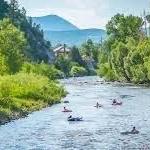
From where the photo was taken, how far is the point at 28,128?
5678cm

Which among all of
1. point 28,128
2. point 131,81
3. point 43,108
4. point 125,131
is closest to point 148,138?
point 125,131

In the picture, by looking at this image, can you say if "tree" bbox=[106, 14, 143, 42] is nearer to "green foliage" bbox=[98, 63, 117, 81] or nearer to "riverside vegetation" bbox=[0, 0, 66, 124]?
"green foliage" bbox=[98, 63, 117, 81]

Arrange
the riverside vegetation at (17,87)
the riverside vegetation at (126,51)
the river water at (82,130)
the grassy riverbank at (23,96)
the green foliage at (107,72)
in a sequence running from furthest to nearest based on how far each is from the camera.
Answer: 1. the green foliage at (107,72)
2. the riverside vegetation at (126,51)
3. the riverside vegetation at (17,87)
4. the grassy riverbank at (23,96)
5. the river water at (82,130)

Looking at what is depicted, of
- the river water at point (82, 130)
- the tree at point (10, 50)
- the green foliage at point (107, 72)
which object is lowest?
the green foliage at point (107, 72)

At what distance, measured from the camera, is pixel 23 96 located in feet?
263

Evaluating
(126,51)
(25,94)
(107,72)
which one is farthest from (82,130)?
(107,72)

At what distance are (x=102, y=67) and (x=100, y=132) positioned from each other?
131173 millimetres

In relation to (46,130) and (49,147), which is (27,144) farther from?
(46,130)

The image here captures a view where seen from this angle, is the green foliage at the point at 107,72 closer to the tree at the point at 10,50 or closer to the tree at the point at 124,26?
the tree at the point at 124,26

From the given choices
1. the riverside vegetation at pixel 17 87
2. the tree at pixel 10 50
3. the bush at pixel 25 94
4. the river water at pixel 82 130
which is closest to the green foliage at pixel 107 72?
the riverside vegetation at pixel 17 87

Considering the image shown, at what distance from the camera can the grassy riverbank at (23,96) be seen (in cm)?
6619

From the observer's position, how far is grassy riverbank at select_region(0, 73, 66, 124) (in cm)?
6619

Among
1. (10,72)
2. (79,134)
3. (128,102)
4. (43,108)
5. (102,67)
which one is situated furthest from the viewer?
(102,67)

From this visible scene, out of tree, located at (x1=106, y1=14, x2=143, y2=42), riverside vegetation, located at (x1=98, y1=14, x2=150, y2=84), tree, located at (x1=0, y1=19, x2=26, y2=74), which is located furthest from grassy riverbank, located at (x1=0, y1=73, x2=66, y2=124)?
tree, located at (x1=106, y1=14, x2=143, y2=42)
